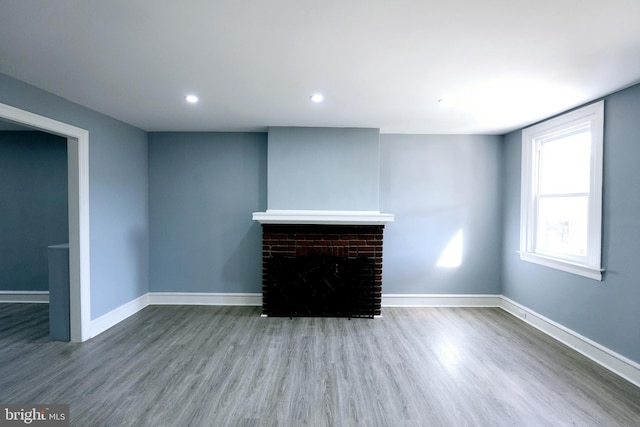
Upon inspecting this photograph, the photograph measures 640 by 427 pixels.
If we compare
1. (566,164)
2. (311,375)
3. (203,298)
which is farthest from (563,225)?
(203,298)

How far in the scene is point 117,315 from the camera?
12.1 ft

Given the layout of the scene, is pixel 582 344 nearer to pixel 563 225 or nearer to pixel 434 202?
pixel 563 225

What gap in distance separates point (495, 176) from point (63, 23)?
485 centimetres

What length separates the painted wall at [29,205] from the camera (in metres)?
4.30

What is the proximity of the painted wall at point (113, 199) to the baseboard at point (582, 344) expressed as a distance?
5134 millimetres

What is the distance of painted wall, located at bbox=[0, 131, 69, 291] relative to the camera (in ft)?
14.1

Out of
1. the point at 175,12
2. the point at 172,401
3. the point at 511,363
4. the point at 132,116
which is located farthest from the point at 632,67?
the point at 132,116

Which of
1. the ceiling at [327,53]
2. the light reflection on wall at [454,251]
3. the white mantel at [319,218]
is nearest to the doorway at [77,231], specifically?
the ceiling at [327,53]

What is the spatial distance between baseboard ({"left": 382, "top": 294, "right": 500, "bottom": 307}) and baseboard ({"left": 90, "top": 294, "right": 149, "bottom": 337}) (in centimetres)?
343

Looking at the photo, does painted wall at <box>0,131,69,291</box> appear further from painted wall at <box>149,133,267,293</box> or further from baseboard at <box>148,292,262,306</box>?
baseboard at <box>148,292,262,306</box>

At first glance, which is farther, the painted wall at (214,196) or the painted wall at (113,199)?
the painted wall at (214,196)

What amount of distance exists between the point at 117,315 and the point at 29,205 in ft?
7.44

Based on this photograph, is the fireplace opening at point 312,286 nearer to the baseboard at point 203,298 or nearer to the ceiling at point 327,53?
the baseboard at point 203,298

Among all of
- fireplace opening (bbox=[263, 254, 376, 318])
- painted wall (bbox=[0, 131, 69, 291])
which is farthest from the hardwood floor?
painted wall (bbox=[0, 131, 69, 291])
